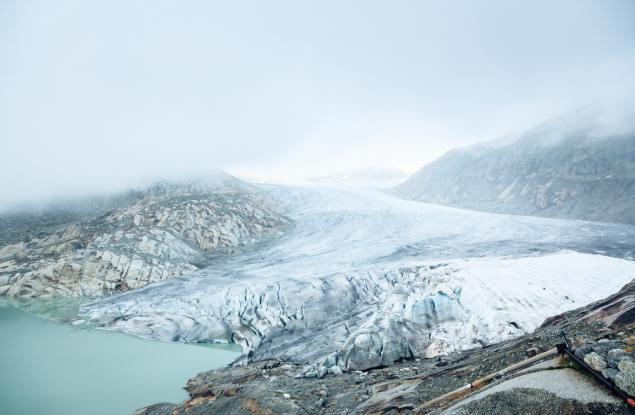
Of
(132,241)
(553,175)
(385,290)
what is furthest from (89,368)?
(553,175)

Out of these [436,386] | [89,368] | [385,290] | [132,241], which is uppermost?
[132,241]

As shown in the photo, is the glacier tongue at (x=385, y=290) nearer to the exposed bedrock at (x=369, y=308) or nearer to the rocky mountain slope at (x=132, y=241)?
the exposed bedrock at (x=369, y=308)

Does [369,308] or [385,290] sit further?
[385,290]

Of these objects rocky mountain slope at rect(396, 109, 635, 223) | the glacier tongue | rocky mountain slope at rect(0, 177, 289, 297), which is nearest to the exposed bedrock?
the glacier tongue

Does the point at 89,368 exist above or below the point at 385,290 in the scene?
below

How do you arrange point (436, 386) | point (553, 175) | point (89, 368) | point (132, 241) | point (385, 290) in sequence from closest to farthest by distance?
point (436, 386) → point (89, 368) → point (385, 290) → point (132, 241) → point (553, 175)

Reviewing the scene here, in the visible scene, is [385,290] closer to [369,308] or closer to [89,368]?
[369,308]
